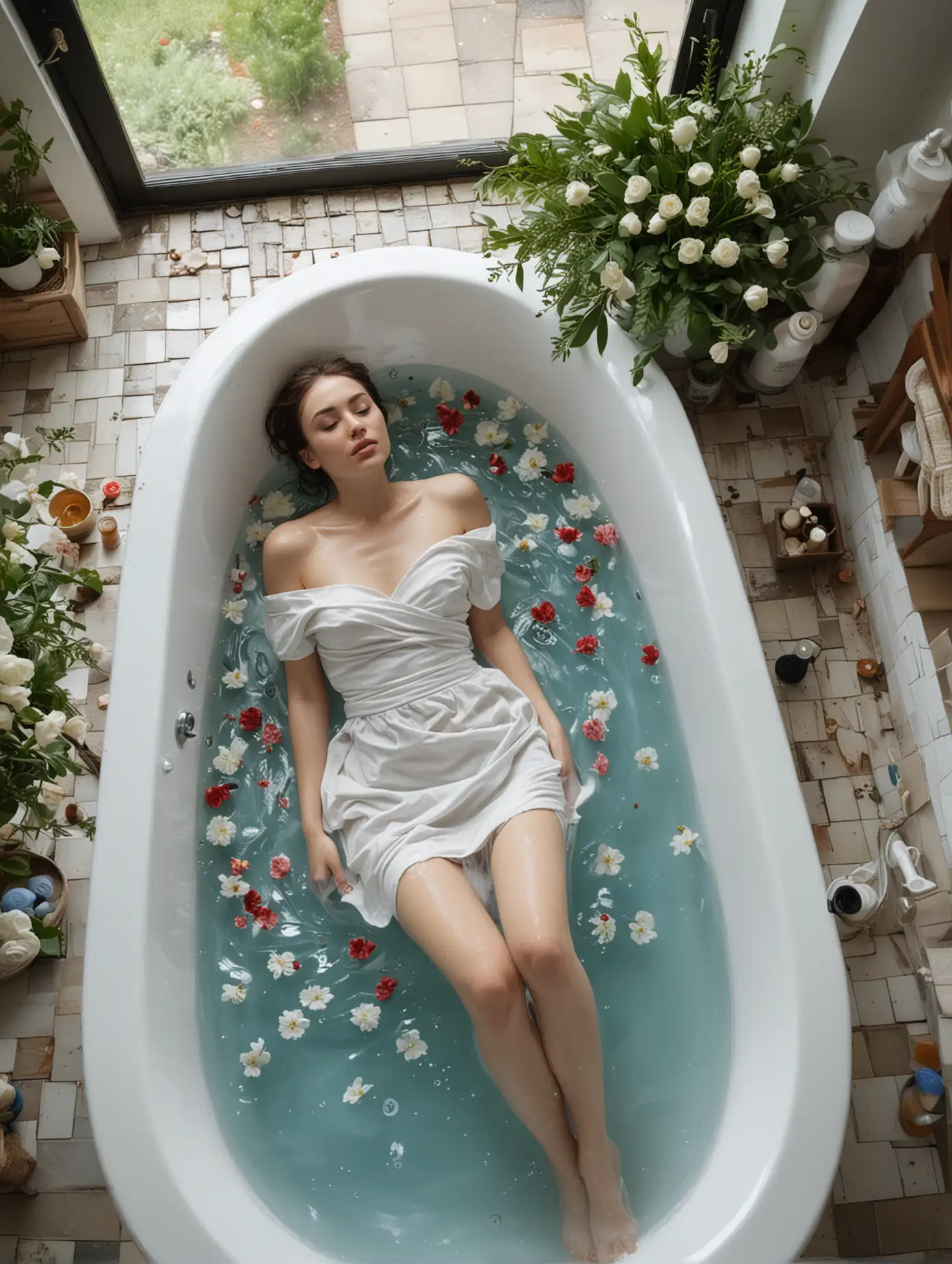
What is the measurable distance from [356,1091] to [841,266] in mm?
2051

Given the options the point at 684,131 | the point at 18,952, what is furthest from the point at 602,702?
the point at 18,952

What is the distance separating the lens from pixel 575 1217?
179 cm

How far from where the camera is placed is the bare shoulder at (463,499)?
2.30 m

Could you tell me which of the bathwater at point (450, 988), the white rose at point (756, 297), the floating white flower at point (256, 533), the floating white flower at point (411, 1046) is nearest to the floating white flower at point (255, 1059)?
the bathwater at point (450, 988)

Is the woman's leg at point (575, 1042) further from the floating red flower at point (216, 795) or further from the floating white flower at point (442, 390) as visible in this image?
the floating white flower at point (442, 390)

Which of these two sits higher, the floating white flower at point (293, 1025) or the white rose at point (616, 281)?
the white rose at point (616, 281)

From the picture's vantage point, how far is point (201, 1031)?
6.38 feet

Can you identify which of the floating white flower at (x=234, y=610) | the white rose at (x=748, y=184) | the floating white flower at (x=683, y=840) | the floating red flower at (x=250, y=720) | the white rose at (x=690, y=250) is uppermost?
the white rose at (x=748, y=184)

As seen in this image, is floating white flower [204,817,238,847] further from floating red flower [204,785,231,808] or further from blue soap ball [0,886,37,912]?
blue soap ball [0,886,37,912]

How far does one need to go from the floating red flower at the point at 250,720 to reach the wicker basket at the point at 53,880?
499 mm

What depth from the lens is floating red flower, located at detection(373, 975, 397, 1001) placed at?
6.61 feet

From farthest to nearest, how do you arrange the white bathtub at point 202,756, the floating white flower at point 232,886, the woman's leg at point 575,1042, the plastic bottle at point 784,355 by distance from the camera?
the plastic bottle at point 784,355, the floating white flower at point 232,886, the woman's leg at point 575,1042, the white bathtub at point 202,756

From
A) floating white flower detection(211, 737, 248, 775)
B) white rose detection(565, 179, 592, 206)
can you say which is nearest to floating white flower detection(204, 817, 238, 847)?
floating white flower detection(211, 737, 248, 775)

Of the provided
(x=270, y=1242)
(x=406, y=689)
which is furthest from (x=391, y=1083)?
(x=406, y=689)
